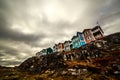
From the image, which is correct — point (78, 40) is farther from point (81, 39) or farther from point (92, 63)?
point (92, 63)

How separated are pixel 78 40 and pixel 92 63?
139ft

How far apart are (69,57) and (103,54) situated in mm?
25420

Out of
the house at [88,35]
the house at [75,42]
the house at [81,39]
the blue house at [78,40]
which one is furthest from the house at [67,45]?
the house at [88,35]

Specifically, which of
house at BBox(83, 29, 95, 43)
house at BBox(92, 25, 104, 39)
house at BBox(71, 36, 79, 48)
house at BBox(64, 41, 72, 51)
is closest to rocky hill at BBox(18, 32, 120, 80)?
house at BBox(92, 25, 104, 39)

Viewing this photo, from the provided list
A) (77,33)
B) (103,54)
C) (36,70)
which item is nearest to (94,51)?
(103,54)

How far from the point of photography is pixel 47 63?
95188 millimetres

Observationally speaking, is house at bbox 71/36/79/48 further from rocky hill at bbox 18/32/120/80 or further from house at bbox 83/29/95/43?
rocky hill at bbox 18/32/120/80

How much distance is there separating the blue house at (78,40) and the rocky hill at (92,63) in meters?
18.7

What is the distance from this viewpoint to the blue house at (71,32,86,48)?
10912 cm

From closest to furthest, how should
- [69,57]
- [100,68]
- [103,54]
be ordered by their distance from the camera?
1. [100,68]
2. [103,54]
3. [69,57]

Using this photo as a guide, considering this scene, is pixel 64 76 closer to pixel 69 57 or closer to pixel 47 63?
pixel 69 57

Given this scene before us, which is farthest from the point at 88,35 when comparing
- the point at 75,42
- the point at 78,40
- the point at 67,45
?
the point at 67,45

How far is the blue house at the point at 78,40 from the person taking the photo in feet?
358

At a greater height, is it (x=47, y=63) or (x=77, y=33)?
(x=77, y=33)
